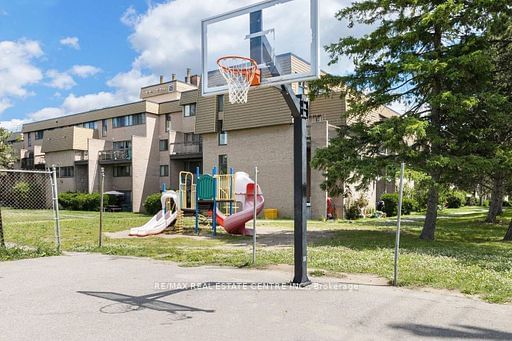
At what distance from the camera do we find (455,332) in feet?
17.9

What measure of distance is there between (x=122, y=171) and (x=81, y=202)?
15.3 feet

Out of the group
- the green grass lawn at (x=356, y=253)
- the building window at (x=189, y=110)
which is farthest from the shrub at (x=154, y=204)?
the green grass lawn at (x=356, y=253)

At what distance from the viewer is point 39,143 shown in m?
55.1

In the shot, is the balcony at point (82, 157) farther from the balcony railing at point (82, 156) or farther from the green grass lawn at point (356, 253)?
the green grass lawn at point (356, 253)

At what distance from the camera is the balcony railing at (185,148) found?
38000mm

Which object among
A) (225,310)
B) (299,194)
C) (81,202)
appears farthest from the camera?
(81,202)

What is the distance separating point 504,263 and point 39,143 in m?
55.3

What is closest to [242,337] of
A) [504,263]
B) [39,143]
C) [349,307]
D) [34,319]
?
[349,307]

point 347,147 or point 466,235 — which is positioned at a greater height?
point 347,147

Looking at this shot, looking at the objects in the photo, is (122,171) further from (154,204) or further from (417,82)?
(417,82)

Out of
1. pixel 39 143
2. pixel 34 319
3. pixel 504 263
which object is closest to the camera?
pixel 34 319

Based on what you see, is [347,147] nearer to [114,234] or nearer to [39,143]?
[114,234]

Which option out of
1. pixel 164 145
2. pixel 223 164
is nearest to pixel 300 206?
pixel 223 164

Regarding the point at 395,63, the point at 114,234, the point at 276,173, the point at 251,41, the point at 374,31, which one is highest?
the point at 374,31
